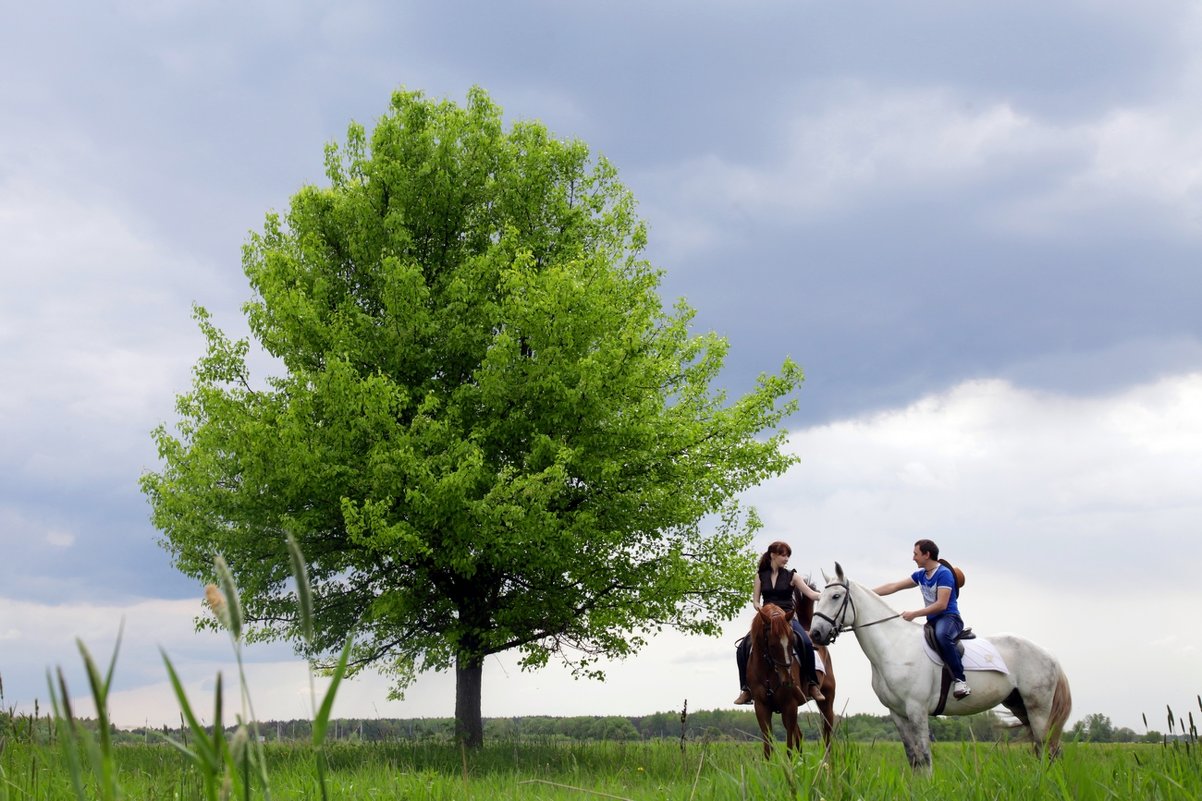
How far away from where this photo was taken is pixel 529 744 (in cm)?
1474

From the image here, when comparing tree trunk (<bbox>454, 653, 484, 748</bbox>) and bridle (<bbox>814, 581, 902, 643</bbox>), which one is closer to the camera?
bridle (<bbox>814, 581, 902, 643</bbox>)

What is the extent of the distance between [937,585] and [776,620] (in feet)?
8.31

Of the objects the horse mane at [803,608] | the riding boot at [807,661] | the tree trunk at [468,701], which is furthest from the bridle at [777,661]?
the tree trunk at [468,701]

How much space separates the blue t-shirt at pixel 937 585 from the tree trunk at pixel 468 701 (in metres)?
8.00

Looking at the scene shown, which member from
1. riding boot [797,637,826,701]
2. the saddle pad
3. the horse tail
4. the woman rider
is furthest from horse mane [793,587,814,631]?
the horse tail

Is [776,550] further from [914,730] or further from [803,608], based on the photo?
[914,730]

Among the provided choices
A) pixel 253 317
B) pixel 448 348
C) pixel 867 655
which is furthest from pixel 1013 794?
pixel 253 317

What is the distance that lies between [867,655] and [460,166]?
11.5m

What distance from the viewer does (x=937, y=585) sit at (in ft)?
37.8

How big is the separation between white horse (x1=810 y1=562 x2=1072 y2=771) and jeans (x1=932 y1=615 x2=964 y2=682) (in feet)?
0.66

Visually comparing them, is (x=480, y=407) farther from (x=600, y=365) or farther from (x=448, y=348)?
(x=600, y=365)

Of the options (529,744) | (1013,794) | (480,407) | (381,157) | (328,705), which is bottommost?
(529,744)

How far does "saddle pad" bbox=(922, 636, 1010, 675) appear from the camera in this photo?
11445 mm

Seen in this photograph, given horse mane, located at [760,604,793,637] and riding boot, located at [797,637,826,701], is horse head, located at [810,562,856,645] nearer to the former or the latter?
riding boot, located at [797,637,826,701]
